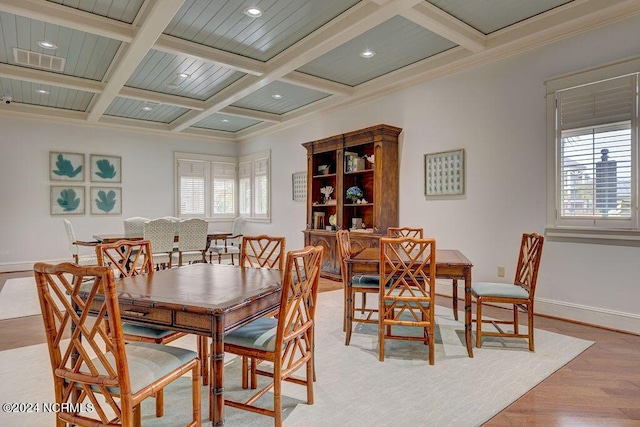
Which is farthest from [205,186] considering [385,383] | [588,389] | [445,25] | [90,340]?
[588,389]

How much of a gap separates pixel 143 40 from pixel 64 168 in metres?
4.59

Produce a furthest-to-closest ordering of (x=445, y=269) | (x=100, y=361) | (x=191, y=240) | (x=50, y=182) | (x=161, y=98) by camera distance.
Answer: (x=50, y=182)
(x=161, y=98)
(x=191, y=240)
(x=445, y=269)
(x=100, y=361)

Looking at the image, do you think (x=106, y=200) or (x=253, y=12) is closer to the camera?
(x=253, y=12)

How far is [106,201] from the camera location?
7.51 m

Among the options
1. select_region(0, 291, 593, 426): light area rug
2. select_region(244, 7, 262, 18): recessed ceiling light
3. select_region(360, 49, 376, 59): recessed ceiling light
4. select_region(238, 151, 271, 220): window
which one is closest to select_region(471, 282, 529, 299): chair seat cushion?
select_region(0, 291, 593, 426): light area rug

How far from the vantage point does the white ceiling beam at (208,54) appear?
13.0 ft

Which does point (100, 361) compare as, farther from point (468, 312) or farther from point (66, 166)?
point (66, 166)

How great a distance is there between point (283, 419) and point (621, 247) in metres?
3.28

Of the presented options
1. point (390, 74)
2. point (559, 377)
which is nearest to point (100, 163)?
point (390, 74)

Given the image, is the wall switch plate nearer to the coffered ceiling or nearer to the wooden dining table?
the coffered ceiling

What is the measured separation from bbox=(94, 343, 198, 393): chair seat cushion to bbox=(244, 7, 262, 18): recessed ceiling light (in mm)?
3019

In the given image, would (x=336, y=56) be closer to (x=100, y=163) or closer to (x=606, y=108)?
(x=606, y=108)

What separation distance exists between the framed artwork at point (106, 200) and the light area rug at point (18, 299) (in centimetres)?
193

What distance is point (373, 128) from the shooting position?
5074 mm
